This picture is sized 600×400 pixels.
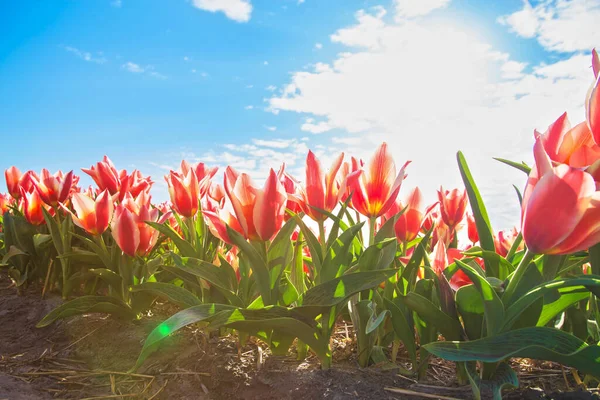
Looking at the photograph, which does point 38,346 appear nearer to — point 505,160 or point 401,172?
point 401,172

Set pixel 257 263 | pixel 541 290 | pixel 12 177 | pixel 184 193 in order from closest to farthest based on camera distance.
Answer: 1. pixel 541 290
2. pixel 257 263
3. pixel 184 193
4. pixel 12 177

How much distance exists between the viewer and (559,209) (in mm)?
1034

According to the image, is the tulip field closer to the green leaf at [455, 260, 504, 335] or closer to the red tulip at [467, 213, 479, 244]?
the green leaf at [455, 260, 504, 335]

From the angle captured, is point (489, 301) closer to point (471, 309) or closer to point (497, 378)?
point (471, 309)

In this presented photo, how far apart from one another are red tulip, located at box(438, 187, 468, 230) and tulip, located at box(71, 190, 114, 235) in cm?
182

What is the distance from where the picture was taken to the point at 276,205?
1465 millimetres

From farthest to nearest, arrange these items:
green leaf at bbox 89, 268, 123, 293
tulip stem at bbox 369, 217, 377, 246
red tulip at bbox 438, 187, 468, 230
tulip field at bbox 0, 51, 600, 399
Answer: red tulip at bbox 438, 187, 468, 230, green leaf at bbox 89, 268, 123, 293, tulip stem at bbox 369, 217, 377, 246, tulip field at bbox 0, 51, 600, 399

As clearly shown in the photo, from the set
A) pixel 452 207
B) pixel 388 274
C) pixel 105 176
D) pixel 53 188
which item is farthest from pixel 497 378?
pixel 53 188

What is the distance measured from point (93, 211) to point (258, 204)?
1.30m

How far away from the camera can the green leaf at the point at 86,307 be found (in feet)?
7.72

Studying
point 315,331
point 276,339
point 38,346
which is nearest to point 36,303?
point 38,346

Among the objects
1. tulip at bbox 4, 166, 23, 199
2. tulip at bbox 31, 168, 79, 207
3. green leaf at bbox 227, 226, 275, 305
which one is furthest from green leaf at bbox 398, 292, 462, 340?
tulip at bbox 4, 166, 23, 199

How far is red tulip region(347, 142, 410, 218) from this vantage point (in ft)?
5.31

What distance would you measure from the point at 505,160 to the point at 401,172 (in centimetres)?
34
